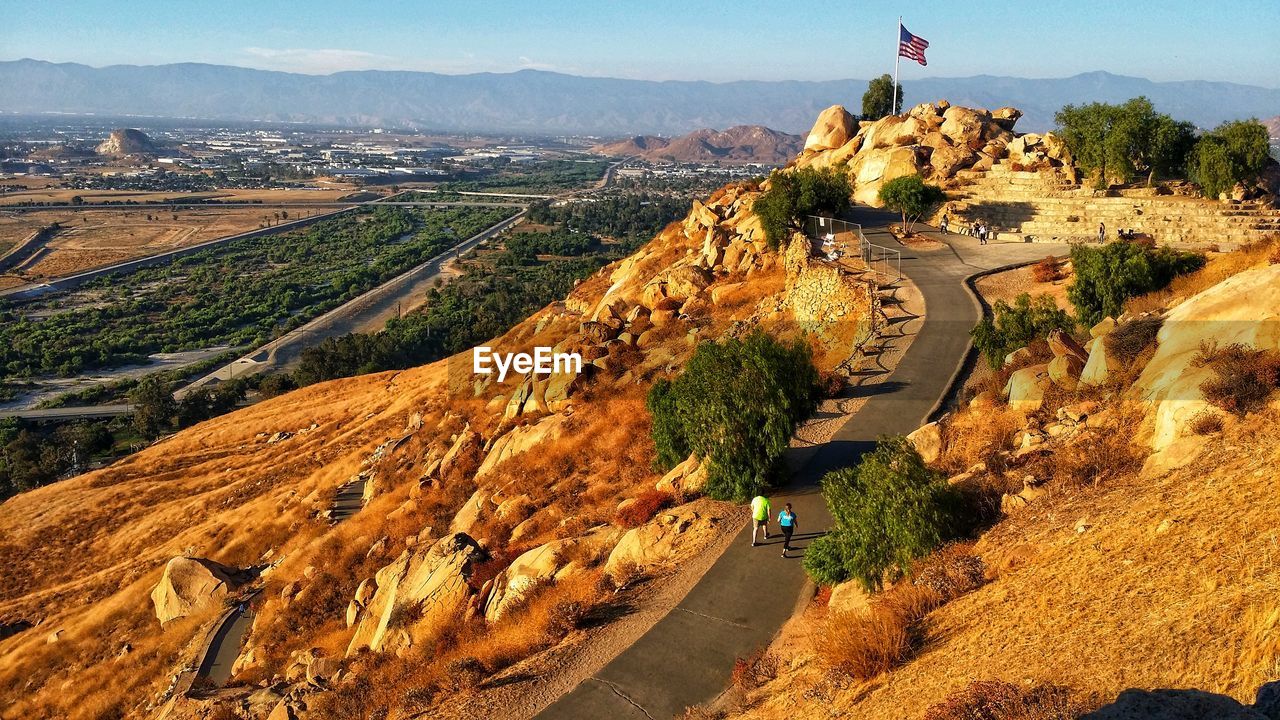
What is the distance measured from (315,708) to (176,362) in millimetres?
65672

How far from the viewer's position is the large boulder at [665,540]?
14.4m

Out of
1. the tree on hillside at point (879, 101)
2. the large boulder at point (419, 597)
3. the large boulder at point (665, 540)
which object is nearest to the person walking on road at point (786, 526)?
the large boulder at point (665, 540)

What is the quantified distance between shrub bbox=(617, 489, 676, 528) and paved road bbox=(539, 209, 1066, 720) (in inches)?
75.5

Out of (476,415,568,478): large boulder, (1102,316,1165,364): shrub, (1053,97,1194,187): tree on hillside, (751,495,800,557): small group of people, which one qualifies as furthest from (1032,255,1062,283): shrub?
(751,495,800,557): small group of people

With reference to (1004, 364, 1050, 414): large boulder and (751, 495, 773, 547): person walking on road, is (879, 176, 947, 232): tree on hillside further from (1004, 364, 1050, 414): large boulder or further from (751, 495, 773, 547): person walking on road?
(751, 495, 773, 547): person walking on road

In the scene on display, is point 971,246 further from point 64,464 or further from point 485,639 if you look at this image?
point 64,464

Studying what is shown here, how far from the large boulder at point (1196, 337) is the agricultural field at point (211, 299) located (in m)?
73.3

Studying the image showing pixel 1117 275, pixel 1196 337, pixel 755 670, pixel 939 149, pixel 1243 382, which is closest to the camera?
pixel 755 670

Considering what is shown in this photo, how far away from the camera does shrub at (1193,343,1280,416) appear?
11602 mm

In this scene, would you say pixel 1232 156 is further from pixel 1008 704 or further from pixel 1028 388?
pixel 1008 704

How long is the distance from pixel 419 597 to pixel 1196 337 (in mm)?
14364

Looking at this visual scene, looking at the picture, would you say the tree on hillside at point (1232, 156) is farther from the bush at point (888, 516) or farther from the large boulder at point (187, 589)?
the large boulder at point (187, 589)

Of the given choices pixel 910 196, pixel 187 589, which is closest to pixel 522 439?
pixel 187 589

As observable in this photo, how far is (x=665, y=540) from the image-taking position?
14.7 meters
